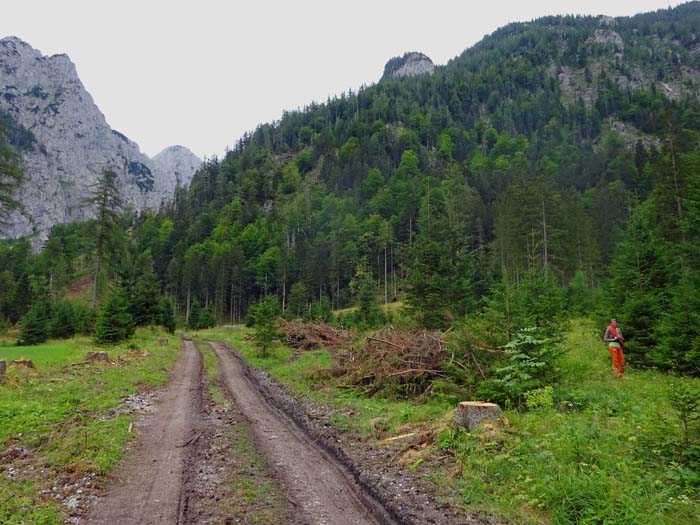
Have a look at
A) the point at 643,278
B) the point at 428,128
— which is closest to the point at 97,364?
the point at 643,278

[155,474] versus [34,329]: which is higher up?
[34,329]

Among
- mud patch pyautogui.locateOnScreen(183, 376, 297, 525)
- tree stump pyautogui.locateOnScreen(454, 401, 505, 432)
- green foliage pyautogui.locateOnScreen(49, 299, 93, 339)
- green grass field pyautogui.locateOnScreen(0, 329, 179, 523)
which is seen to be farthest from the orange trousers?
green foliage pyautogui.locateOnScreen(49, 299, 93, 339)

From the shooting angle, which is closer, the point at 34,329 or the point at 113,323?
the point at 113,323

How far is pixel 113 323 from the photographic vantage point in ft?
95.4

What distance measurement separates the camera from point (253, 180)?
5468 inches

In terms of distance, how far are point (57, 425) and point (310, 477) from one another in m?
7.05

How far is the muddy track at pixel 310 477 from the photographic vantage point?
6039 mm

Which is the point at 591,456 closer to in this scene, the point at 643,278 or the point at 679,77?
the point at 643,278

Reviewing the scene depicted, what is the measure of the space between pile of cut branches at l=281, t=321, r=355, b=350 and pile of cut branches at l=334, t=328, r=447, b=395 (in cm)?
1160

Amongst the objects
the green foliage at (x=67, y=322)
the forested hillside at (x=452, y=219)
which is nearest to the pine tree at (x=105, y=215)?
the forested hillside at (x=452, y=219)

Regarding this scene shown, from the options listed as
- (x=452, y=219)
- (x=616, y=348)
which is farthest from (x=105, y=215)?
(x=452, y=219)

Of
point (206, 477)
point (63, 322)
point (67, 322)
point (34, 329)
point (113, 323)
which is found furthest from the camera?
point (67, 322)

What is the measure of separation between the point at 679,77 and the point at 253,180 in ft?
690

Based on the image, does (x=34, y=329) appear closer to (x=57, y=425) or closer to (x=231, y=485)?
(x=57, y=425)
